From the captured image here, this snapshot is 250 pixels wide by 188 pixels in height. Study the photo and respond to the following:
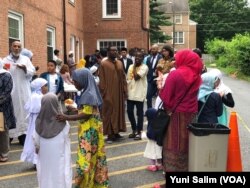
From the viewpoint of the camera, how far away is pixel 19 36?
14.0m

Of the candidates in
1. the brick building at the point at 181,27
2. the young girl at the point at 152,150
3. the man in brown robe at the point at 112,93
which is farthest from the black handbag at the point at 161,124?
the brick building at the point at 181,27

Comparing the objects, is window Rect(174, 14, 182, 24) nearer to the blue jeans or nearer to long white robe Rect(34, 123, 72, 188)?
the blue jeans

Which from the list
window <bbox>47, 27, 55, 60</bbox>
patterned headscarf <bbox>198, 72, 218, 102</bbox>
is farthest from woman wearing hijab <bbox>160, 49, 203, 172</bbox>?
window <bbox>47, 27, 55, 60</bbox>

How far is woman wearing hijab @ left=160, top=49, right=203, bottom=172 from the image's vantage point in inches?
209

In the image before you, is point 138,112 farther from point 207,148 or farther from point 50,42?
point 50,42

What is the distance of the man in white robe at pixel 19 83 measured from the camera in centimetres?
889

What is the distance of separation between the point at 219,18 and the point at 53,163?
7517cm

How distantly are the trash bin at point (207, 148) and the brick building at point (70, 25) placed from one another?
26.6ft

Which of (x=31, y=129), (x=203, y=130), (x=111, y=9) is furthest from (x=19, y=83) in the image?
(x=111, y=9)

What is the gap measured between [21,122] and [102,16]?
17.8 m

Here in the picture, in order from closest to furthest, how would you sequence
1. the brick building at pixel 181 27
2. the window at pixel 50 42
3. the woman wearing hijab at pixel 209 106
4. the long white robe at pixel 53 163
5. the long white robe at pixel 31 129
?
the long white robe at pixel 53 163 < the woman wearing hijab at pixel 209 106 < the long white robe at pixel 31 129 < the window at pixel 50 42 < the brick building at pixel 181 27

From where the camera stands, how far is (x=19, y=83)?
30.0ft

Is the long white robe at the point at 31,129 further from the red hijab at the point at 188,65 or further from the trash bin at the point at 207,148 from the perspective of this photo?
the red hijab at the point at 188,65

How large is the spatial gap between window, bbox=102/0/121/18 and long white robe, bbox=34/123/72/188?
2135cm
